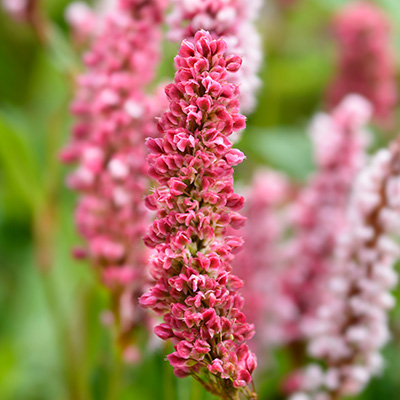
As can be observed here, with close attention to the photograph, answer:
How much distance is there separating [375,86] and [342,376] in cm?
40

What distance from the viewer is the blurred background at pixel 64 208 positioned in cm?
61

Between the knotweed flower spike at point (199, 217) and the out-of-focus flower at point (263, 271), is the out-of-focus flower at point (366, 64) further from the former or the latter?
the knotweed flower spike at point (199, 217)

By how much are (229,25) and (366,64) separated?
0.42m

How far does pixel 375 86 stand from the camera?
31.5 inches

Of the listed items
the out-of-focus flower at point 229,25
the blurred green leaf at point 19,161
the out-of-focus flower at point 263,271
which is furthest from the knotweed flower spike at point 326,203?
the blurred green leaf at point 19,161

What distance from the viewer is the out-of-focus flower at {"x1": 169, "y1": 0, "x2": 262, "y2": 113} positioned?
15.6 inches

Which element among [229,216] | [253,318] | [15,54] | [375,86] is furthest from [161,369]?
[15,54]

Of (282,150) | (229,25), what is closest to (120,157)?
(229,25)

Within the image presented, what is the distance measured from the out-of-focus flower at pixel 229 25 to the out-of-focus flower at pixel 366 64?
34cm

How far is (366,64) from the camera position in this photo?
0.79 m

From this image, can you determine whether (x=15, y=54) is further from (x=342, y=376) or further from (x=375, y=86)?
A: (x=342, y=376)

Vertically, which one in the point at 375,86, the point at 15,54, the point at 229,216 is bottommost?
the point at 229,216

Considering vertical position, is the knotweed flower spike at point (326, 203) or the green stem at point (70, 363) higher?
the knotweed flower spike at point (326, 203)

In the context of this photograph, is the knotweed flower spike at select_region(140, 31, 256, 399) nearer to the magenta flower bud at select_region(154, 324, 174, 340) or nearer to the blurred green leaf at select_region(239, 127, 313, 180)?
the magenta flower bud at select_region(154, 324, 174, 340)
